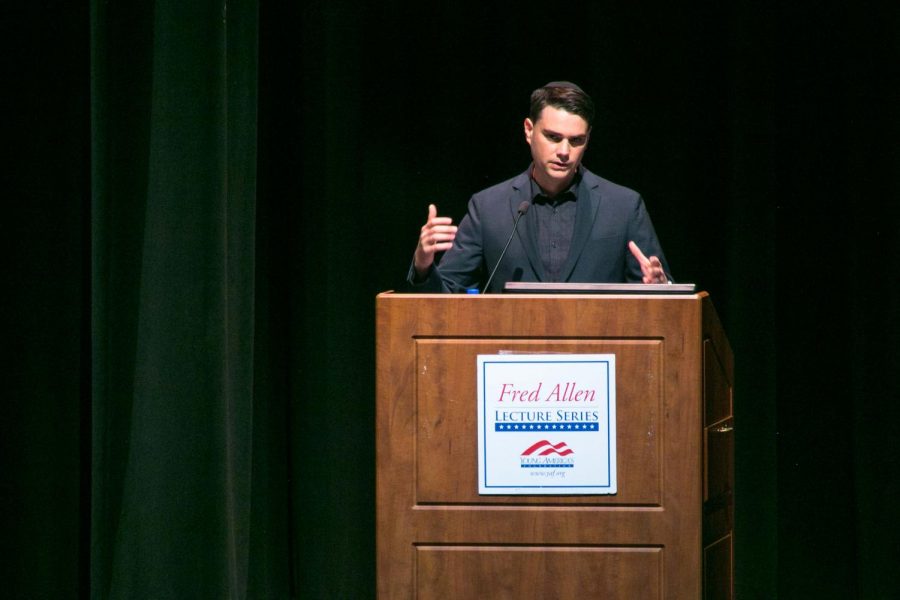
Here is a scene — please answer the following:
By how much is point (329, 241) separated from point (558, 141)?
110 cm

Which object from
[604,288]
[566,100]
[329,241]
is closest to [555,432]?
[604,288]

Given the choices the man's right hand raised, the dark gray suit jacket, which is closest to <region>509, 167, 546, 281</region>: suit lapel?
the dark gray suit jacket

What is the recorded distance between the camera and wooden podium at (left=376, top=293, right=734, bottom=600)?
1.98 m

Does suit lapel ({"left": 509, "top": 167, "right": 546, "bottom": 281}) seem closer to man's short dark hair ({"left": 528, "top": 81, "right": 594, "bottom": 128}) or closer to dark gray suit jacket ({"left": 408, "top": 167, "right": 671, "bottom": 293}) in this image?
dark gray suit jacket ({"left": 408, "top": 167, "right": 671, "bottom": 293})

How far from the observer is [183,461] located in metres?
3.16

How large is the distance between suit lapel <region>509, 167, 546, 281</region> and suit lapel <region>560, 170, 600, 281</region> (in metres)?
0.07

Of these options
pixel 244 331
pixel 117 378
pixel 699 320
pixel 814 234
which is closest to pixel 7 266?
pixel 117 378

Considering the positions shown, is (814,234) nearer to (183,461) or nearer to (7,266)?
(183,461)

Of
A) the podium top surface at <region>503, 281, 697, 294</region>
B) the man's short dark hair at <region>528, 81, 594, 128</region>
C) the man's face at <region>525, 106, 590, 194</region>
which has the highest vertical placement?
the man's short dark hair at <region>528, 81, 594, 128</region>

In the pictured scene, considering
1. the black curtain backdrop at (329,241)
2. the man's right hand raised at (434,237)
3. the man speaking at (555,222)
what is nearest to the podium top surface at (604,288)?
the man's right hand raised at (434,237)

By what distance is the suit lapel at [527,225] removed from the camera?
8.97 feet

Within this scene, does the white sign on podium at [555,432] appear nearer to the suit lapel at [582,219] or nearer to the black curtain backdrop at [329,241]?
the suit lapel at [582,219]

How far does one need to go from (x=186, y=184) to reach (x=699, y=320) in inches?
70.3

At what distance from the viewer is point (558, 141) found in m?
2.71
